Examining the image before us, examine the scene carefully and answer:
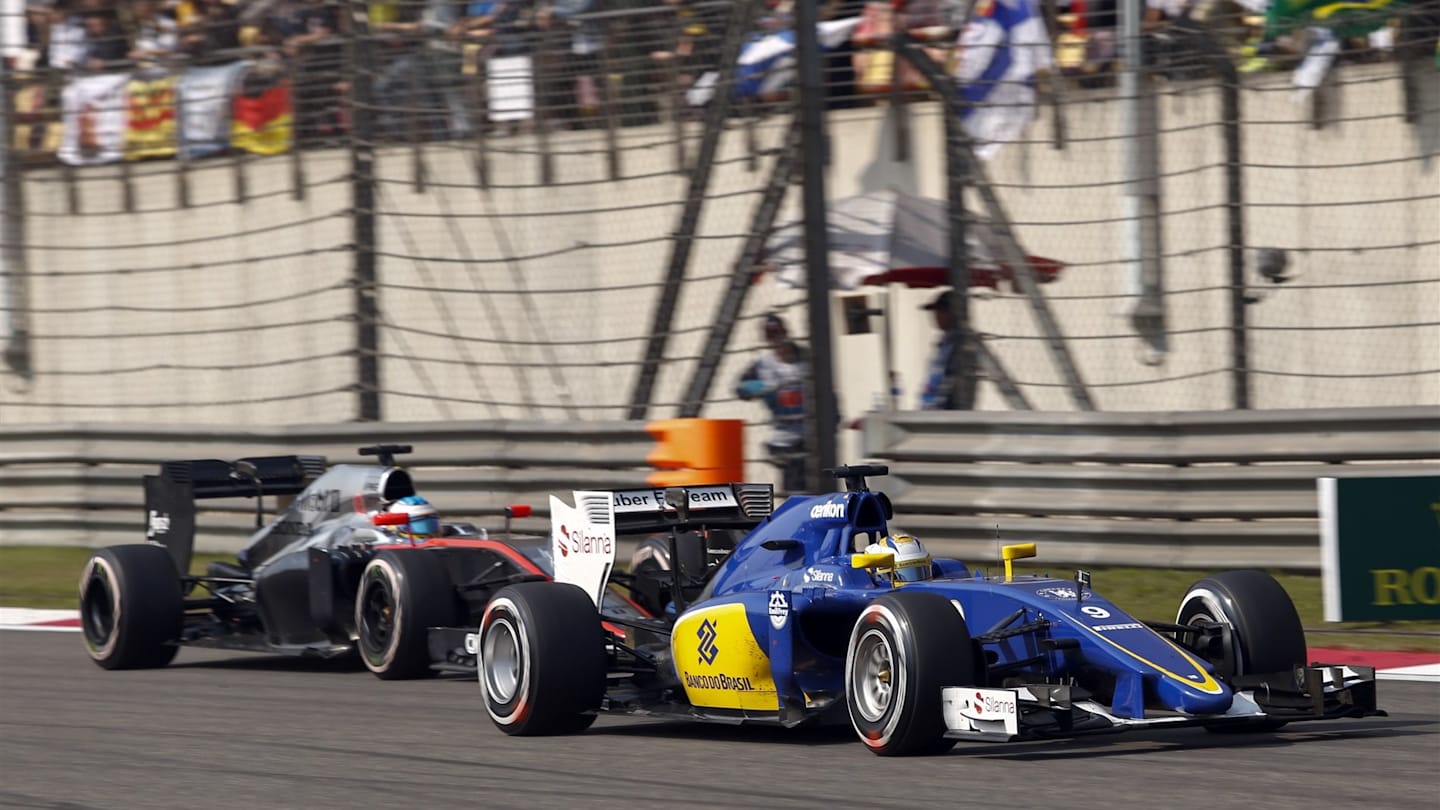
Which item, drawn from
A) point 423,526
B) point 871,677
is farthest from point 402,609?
point 871,677

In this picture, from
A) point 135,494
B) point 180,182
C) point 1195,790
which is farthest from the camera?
point 180,182

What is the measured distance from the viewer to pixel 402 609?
360 inches

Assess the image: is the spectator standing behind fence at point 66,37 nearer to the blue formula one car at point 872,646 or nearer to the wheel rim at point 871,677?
the blue formula one car at point 872,646

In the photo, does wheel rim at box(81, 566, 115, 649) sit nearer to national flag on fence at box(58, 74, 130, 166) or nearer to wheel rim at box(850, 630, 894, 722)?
wheel rim at box(850, 630, 894, 722)

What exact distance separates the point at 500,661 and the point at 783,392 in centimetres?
553

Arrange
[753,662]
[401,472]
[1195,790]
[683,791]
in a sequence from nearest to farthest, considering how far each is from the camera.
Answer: [1195,790] < [683,791] < [753,662] < [401,472]

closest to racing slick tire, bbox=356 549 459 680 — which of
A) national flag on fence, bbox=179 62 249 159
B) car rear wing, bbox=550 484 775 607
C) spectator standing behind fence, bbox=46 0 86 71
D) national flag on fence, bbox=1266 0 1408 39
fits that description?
car rear wing, bbox=550 484 775 607

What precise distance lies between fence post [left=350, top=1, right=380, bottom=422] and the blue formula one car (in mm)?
6226

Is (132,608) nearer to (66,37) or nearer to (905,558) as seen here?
(905,558)

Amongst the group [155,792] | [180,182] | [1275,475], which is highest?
[180,182]

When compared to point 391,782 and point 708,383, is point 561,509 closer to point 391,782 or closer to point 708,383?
point 391,782

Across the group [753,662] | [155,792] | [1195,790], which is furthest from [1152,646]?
[155,792]

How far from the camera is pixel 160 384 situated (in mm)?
16344

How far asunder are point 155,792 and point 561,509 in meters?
2.35
